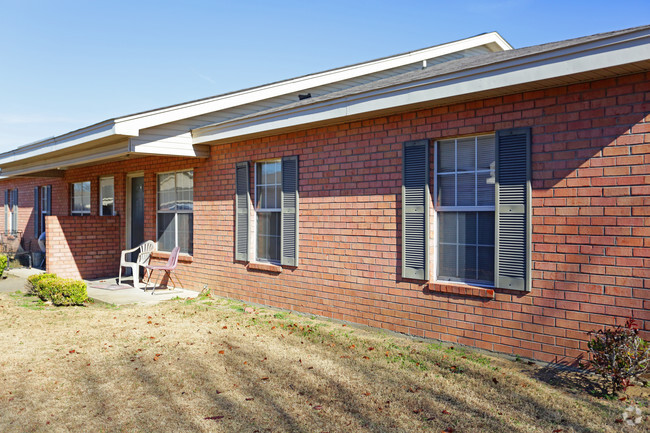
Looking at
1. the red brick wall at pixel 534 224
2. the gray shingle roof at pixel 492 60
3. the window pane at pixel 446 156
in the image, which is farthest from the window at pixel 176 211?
the window pane at pixel 446 156

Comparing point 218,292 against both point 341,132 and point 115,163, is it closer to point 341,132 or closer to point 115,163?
point 341,132

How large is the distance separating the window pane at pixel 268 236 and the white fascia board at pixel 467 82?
1.50 metres

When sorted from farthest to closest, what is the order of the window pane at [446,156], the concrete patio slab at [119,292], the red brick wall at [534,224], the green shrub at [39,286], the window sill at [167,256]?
1. the window sill at [167,256]
2. the concrete patio slab at [119,292]
3. the green shrub at [39,286]
4. the window pane at [446,156]
5. the red brick wall at [534,224]

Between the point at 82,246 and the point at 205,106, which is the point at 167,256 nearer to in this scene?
the point at 82,246

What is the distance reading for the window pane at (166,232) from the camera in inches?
412

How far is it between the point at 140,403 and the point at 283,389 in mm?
1296

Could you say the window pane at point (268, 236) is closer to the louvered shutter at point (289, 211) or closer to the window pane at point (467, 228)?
the louvered shutter at point (289, 211)

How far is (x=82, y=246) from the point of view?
1162 centimetres

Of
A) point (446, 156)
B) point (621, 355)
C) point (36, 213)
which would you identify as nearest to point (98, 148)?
point (446, 156)

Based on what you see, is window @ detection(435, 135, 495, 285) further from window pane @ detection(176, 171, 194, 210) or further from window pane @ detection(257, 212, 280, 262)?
window pane @ detection(176, 171, 194, 210)

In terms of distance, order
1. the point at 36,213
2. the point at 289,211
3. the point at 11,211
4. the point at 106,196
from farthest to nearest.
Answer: the point at 11,211 → the point at 36,213 → the point at 106,196 → the point at 289,211

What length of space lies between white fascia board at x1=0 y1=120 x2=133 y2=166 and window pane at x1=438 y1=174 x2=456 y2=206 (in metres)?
5.51

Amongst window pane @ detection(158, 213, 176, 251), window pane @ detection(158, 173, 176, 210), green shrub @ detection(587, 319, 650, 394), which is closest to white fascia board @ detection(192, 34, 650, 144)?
green shrub @ detection(587, 319, 650, 394)

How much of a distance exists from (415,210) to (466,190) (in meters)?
0.70
